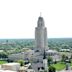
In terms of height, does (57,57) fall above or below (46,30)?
below

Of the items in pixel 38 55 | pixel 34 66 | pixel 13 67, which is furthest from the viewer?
pixel 38 55

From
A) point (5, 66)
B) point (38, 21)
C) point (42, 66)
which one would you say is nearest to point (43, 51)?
point (38, 21)

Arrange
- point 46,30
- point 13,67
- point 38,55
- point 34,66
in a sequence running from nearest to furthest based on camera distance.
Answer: point 13,67 < point 34,66 < point 38,55 < point 46,30

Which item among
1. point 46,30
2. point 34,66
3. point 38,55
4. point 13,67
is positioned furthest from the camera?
point 46,30

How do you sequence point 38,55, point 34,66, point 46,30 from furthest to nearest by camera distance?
point 46,30, point 38,55, point 34,66

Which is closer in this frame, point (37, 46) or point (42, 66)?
point (42, 66)

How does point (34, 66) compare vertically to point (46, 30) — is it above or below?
below

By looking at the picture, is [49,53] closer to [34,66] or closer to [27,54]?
[27,54]

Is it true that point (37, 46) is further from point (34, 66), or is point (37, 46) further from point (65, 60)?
point (34, 66)

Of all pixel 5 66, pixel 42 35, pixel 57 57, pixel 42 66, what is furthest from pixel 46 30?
pixel 5 66
